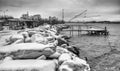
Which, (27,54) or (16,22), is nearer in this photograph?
(27,54)

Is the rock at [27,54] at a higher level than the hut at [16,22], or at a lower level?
lower

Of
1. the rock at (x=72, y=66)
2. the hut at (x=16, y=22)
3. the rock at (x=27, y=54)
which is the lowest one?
the rock at (x=72, y=66)

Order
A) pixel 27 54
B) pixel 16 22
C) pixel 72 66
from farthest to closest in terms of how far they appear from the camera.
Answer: pixel 16 22 → pixel 27 54 → pixel 72 66

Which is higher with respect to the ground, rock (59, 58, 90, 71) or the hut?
the hut

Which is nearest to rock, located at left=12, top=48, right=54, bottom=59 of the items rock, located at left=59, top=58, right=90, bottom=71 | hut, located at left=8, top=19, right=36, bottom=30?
rock, located at left=59, top=58, right=90, bottom=71

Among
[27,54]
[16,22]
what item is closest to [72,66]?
[27,54]

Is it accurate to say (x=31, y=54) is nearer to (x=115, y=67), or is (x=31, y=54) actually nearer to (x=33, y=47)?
(x=33, y=47)

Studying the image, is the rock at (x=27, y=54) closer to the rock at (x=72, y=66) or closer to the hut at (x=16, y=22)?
the rock at (x=72, y=66)

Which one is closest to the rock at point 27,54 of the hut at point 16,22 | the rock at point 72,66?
the rock at point 72,66

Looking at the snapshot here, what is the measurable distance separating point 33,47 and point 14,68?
5.76ft

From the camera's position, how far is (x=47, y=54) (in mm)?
6098

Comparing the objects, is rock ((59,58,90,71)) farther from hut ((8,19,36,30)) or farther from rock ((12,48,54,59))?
hut ((8,19,36,30))

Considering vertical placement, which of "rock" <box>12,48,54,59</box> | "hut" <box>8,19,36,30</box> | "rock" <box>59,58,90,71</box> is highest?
"hut" <box>8,19,36,30</box>

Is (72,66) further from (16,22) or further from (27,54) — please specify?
(16,22)
